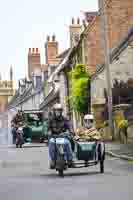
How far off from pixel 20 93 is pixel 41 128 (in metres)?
74.9

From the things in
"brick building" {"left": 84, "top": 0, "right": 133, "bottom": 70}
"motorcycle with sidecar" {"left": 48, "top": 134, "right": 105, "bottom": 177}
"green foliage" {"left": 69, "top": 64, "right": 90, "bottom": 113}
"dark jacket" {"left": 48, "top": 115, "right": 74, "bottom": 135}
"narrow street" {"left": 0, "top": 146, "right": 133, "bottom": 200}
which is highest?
"brick building" {"left": 84, "top": 0, "right": 133, "bottom": 70}

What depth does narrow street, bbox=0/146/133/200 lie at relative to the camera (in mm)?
12485

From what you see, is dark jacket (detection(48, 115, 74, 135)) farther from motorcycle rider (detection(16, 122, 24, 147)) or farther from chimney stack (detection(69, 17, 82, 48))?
chimney stack (detection(69, 17, 82, 48))

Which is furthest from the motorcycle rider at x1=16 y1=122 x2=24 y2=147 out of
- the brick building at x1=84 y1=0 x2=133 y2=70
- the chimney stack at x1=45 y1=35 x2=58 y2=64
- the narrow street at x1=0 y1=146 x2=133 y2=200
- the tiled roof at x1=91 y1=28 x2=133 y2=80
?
the chimney stack at x1=45 y1=35 x2=58 y2=64

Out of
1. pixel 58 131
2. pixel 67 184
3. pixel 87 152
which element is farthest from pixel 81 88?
pixel 67 184

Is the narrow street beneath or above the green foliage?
beneath

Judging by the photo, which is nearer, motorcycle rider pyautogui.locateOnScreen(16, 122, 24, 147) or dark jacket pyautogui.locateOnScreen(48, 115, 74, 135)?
dark jacket pyautogui.locateOnScreen(48, 115, 74, 135)

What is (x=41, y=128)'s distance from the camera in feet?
153

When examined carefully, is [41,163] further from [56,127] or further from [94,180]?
[94,180]

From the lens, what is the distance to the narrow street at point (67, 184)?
12.5 m

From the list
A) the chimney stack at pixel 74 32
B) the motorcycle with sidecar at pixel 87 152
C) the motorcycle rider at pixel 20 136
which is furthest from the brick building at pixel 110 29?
the motorcycle with sidecar at pixel 87 152

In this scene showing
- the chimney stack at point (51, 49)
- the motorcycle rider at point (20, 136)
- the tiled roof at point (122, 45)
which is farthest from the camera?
the chimney stack at point (51, 49)

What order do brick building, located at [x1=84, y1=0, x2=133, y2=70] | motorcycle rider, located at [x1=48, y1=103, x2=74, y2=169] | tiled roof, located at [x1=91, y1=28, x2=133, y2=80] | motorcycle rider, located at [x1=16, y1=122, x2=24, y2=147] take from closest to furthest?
motorcycle rider, located at [x1=48, y1=103, x2=74, y2=169] → motorcycle rider, located at [x1=16, y1=122, x2=24, y2=147] → tiled roof, located at [x1=91, y1=28, x2=133, y2=80] → brick building, located at [x1=84, y1=0, x2=133, y2=70]

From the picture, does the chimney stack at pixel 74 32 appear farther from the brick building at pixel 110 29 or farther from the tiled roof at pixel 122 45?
the tiled roof at pixel 122 45
